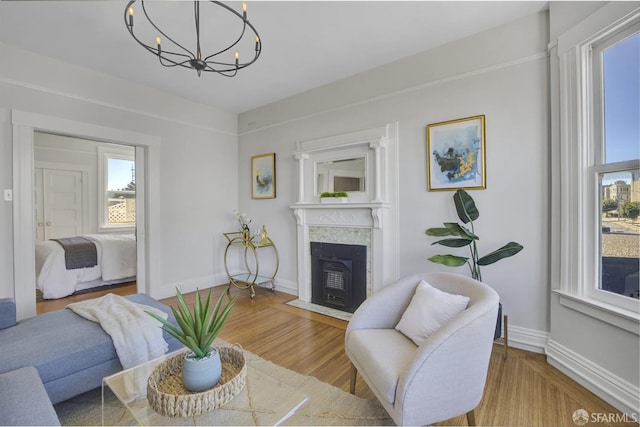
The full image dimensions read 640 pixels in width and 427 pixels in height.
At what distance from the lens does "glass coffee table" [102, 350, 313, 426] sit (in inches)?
50.8

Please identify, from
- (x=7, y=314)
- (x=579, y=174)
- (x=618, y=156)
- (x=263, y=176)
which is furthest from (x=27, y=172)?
(x=618, y=156)

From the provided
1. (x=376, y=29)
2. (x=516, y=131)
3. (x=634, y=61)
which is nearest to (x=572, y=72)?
(x=634, y=61)

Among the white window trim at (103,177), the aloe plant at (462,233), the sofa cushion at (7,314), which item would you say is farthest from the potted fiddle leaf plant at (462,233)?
the white window trim at (103,177)

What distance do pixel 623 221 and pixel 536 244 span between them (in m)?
0.61

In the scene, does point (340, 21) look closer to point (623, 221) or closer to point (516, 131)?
point (516, 131)

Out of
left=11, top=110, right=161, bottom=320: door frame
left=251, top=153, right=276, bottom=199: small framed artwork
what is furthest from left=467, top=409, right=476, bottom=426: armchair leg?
left=11, top=110, right=161, bottom=320: door frame

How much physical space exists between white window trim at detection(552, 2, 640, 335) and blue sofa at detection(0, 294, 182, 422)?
319cm

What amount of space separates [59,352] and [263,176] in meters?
3.20

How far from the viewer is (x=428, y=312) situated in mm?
1828

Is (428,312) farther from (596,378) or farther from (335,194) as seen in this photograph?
(335,194)

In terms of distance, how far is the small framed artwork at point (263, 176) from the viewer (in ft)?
14.4

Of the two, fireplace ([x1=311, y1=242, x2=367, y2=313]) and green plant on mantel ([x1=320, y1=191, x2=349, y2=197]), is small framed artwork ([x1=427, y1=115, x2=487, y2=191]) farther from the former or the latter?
fireplace ([x1=311, y1=242, x2=367, y2=313])

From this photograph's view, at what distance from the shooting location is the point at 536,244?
2488 millimetres

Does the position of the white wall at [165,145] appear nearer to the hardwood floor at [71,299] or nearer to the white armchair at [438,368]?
the hardwood floor at [71,299]
